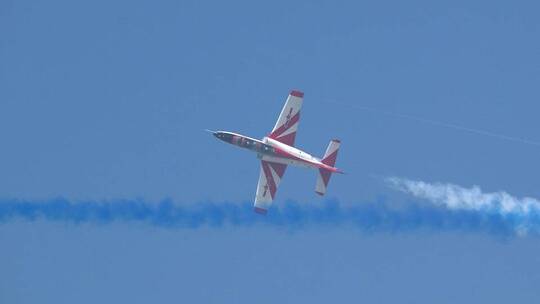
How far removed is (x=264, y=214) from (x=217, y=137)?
6.56m

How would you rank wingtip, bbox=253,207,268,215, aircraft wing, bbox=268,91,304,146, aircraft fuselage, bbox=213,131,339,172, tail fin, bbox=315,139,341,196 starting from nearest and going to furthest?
tail fin, bbox=315,139,341,196, aircraft fuselage, bbox=213,131,339,172, aircraft wing, bbox=268,91,304,146, wingtip, bbox=253,207,268,215

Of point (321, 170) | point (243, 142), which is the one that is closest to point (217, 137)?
point (243, 142)

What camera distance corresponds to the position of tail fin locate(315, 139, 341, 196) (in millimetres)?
82438

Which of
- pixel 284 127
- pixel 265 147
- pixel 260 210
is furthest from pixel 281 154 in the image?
pixel 260 210

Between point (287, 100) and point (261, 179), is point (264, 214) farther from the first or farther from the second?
point (287, 100)

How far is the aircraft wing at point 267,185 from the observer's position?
85.8 meters

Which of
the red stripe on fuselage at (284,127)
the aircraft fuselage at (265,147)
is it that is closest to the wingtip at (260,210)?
the aircraft fuselage at (265,147)

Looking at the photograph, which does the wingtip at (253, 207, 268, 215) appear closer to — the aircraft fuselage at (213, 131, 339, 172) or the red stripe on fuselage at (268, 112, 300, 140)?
the aircraft fuselage at (213, 131, 339, 172)

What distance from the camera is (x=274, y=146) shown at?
275 feet

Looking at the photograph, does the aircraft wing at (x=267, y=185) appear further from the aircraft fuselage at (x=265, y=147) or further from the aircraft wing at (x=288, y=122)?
the aircraft wing at (x=288, y=122)

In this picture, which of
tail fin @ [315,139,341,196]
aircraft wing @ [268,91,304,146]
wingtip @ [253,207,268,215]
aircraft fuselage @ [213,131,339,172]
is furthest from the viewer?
wingtip @ [253,207,268,215]

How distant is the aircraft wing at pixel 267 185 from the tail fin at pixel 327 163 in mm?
4015

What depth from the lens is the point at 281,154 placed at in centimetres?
8394

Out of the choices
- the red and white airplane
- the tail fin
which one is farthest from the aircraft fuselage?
the tail fin
